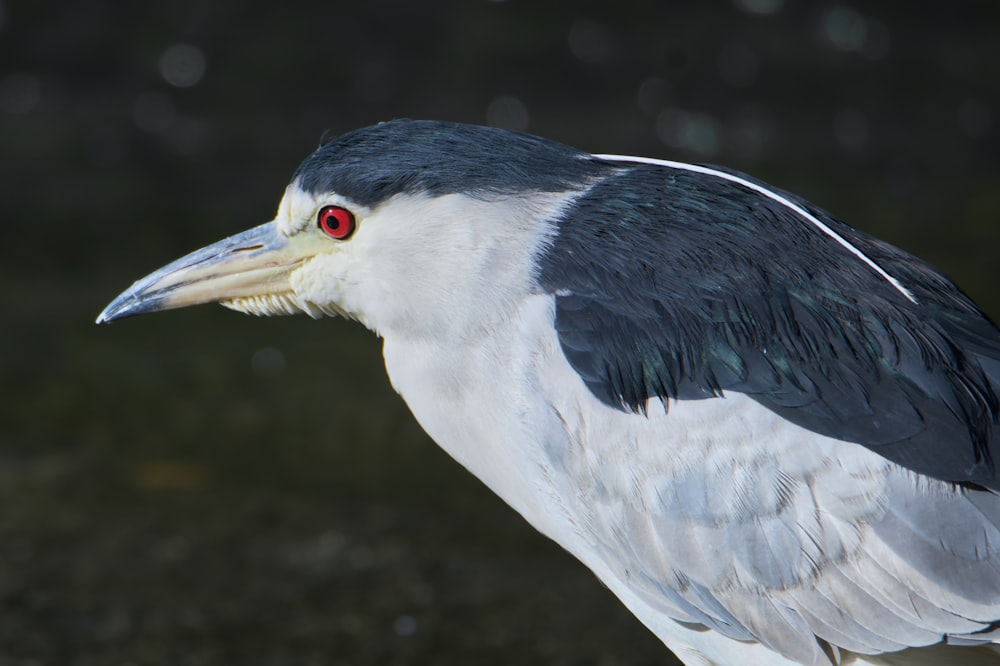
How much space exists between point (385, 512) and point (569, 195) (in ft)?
5.87

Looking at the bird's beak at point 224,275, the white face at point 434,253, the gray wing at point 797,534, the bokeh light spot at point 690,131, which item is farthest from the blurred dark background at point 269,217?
the white face at point 434,253

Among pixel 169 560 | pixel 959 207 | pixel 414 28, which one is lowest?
pixel 169 560

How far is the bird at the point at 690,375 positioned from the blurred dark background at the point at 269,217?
3.26ft

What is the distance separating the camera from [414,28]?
700 centimetres

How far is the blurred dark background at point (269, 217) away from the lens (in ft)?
12.6

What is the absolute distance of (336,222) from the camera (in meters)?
2.88

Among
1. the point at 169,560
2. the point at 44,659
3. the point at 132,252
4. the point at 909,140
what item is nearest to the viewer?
the point at 44,659

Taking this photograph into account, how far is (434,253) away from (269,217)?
10.7 feet

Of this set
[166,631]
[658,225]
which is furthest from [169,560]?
[658,225]

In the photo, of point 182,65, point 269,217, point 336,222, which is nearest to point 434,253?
point 336,222

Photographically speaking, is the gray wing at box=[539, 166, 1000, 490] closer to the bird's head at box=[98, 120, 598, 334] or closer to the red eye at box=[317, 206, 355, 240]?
the bird's head at box=[98, 120, 598, 334]

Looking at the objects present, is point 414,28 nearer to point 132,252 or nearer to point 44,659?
point 132,252

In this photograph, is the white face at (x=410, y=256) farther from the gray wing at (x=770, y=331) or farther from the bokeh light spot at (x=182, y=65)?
the bokeh light spot at (x=182, y=65)

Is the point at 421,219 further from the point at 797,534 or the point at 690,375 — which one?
the point at 797,534
